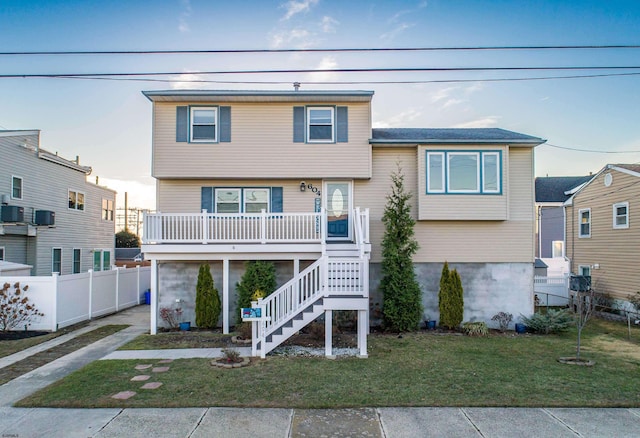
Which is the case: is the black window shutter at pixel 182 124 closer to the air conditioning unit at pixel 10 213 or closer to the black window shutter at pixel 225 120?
the black window shutter at pixel 225 120

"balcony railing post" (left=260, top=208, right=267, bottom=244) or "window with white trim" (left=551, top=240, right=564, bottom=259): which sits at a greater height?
"balcony railing post" (left=260, top=208, right=267, bottom=244)

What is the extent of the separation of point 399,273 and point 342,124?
4.86 metres

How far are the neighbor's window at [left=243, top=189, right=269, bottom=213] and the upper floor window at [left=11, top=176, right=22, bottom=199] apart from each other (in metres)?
10.4

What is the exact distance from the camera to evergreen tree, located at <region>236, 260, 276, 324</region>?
38.9 ft

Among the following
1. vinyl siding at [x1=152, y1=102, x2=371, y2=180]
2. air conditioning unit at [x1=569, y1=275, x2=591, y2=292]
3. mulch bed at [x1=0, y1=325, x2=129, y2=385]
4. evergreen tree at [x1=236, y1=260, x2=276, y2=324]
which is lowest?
mulch bed at [x1=0, y1=325, x2=129, y2=385]

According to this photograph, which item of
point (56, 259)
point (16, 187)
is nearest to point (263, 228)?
point (16, 187)

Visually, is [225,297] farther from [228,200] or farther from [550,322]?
[550,322]

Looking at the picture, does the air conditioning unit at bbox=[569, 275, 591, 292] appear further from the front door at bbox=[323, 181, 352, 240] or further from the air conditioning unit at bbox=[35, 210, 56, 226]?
the air conditioning unit at bbox=[35, 210, 56, 226]

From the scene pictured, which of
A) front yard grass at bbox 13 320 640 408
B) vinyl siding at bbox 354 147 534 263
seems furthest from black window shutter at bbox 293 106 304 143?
front yard grass at bbox 13 320 640 408

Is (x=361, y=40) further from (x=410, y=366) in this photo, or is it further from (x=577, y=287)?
(x=577, y=287)

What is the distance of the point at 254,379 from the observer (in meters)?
7.68

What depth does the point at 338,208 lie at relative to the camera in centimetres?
1338

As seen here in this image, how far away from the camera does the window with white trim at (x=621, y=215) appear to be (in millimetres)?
16094

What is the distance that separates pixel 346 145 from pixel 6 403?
9.99 metres
